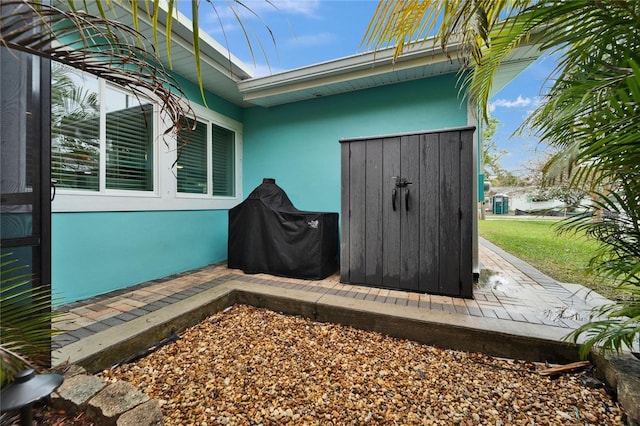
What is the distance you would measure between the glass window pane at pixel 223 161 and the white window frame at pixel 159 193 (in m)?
0.08

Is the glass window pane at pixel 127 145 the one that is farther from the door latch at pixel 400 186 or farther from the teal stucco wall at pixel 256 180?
the door latch at pixel 400 186

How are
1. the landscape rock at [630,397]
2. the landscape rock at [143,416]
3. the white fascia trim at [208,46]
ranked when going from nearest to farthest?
1. the landscape rock at [143,416]
2. the landscape rock at [630,397]
3. the white fascia trim at [208,46]

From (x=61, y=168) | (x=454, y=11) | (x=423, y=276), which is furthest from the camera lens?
(x=423, y=276)

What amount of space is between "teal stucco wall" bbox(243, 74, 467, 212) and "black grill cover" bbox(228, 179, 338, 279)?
70 centimetres

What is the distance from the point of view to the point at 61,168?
266 cm

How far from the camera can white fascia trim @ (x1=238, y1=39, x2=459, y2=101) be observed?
10.3 ft

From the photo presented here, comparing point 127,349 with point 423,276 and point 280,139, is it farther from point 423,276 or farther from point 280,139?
point 280,139

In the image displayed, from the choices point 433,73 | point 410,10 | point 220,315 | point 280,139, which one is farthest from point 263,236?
point 433,73

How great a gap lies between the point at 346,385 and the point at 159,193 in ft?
11.1

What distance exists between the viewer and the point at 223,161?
480 cm

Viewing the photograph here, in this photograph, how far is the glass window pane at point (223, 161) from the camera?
182 inches

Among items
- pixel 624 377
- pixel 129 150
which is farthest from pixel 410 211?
pixel 129 150

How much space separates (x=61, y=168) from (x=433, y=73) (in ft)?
15.2

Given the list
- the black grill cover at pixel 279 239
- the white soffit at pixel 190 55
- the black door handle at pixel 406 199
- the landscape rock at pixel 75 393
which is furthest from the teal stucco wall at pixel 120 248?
the black door handle at pixel 406 199
